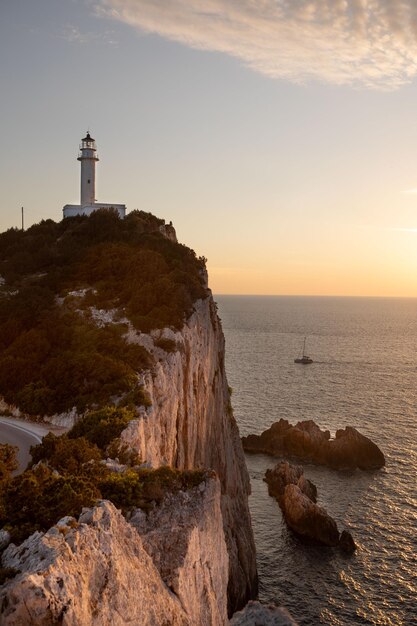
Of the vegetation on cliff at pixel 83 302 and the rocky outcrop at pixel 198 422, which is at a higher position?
the vegetation on cliff at pixel 83 302

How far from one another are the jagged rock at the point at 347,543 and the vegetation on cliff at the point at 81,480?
94.5 feet

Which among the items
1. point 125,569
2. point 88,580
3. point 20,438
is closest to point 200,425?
point 20,438

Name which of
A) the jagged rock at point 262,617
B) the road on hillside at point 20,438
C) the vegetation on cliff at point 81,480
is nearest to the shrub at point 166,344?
the vegetation on cliff at point 81,480

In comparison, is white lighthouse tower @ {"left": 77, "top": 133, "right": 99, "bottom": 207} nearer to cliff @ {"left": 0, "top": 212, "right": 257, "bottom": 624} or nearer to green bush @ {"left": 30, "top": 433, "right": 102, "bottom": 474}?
cliff @ {"left": 0, "top": 212, "right": 257, "bottom": 624}

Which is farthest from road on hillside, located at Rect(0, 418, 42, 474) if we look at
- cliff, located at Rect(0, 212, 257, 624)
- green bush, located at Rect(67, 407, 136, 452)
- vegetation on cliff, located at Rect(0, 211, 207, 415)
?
green bush, located at Rect(67, 407, 136, 452)

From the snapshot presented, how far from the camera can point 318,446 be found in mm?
65375

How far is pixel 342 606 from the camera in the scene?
37.4 metres

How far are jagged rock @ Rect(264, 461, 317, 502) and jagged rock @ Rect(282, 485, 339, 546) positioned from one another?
14.1 ft

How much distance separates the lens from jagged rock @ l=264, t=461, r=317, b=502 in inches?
2106

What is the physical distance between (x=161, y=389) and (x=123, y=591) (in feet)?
55.0

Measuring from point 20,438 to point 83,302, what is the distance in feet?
50.2

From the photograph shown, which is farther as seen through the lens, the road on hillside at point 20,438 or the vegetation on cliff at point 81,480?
the road on hillside at point 20,438

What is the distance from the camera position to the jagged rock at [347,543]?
145 ft

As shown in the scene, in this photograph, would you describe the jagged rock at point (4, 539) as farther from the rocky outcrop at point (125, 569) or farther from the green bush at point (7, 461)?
the green bush at point (7, 461)
